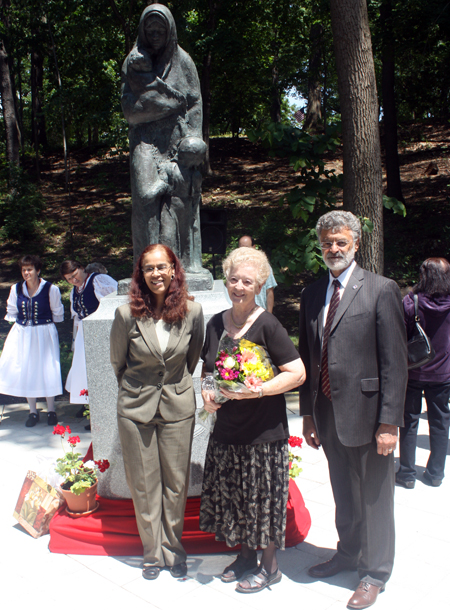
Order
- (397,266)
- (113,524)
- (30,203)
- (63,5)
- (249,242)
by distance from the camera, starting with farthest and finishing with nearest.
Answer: (30,203), (63,5), (397,266), (249,242), (113,524)

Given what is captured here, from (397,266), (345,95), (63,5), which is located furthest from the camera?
(63,5)

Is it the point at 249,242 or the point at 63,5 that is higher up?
the point at 63,5

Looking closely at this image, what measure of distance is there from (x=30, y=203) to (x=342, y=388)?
15364 millimetres

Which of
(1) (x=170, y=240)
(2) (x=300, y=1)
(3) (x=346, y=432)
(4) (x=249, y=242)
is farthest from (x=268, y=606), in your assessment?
(2) (x=300, y=1)

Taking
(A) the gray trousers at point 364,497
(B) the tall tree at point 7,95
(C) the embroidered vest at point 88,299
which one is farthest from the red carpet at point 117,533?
(B) the tall tree at point 7,95

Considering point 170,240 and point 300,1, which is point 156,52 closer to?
point 170,240

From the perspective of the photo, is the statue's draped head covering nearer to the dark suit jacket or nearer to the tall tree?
the dark suit jacket

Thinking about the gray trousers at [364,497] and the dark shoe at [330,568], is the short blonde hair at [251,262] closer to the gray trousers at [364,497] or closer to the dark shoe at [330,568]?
the gray trousers at [364,497]

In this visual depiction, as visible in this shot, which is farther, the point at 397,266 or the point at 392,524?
the point at 397,266

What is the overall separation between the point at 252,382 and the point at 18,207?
15.3m

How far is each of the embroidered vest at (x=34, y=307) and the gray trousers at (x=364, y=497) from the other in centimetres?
404

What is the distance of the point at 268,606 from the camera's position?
9.32ft

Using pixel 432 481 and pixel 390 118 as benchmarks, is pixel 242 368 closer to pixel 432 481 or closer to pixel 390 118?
pixel 432 481

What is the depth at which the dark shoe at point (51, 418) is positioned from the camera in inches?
237
